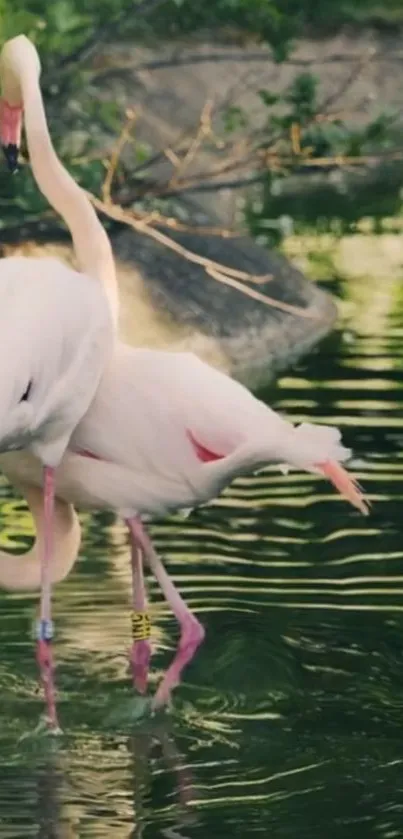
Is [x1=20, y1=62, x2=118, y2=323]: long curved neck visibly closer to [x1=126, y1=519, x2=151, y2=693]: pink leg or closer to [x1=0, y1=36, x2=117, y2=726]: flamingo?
[x1=0, y1=36, x2=117, y2=726]: flamingo

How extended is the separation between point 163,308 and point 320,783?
531cm

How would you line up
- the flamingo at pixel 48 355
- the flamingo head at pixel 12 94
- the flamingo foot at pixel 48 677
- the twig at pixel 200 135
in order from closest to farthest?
the flamingo at pixel 48 355 → the flamingo foot at pixel 48 677 → the flamingo head at pixel 12 94 → the twig at pixel 200 135

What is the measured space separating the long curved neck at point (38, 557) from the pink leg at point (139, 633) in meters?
0.16

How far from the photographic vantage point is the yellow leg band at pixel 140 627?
15.9ft

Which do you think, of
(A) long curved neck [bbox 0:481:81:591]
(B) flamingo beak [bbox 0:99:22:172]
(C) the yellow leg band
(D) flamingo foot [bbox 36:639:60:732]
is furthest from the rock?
(D) flamingo foot [bbox 36:639:60:732]

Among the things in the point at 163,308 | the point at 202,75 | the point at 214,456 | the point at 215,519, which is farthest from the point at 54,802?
the point at 202,75

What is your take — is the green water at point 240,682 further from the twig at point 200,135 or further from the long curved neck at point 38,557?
the twig at point 200,135

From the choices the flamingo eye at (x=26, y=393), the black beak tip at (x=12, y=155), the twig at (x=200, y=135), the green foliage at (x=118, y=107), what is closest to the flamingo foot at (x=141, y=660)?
the flamingo eye at (x=26, y=393)

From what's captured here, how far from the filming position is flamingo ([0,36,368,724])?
4.48 meters

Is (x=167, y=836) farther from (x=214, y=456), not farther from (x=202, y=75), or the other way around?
(x=202, y=75)

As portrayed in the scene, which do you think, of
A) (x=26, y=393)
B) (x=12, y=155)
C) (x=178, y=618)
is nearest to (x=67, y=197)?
(x=12, y=155)

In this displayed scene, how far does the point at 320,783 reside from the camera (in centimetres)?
402

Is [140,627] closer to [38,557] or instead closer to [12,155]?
[38,557]

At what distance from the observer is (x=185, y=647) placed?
480 centimetres
